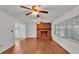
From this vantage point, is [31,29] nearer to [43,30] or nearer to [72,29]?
[43,30]

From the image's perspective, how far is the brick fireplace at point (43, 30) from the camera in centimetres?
1484

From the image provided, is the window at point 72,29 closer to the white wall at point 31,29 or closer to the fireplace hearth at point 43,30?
the fireplace hearth at point 43,30

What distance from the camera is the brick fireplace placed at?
48.7ft

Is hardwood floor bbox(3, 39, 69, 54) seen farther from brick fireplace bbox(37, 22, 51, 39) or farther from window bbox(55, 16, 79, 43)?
brick fireplace bbox(37, 22, 51, 39)

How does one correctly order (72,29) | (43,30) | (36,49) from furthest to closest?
(43,30)
(36,49)
(72,29)

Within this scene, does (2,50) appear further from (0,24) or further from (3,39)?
(0,24)

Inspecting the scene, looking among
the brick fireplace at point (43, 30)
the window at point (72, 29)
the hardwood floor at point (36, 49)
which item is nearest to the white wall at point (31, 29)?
the brick fireplace at point (43, 30)

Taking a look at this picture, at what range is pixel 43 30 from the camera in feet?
49.1

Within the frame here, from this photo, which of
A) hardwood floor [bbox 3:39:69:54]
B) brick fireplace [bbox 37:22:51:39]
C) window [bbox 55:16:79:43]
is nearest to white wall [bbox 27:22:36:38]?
brick fireplace [bbox 37:22:51:39]

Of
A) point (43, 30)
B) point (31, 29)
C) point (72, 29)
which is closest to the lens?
point (72, 29)

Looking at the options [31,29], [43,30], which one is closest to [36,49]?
[31,29]

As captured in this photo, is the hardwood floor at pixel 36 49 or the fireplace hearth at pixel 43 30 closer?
the hardwood floor at pixel 36 49
